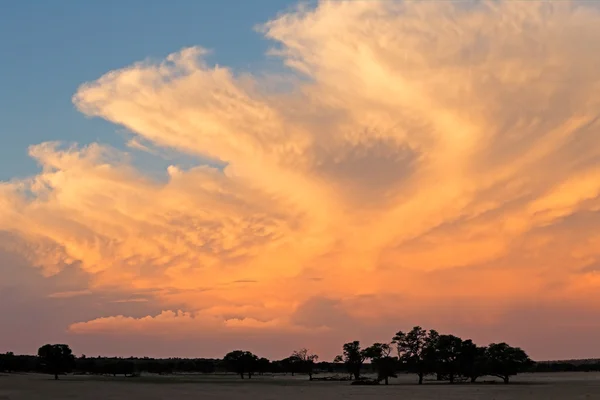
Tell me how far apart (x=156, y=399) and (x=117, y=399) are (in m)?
4.57

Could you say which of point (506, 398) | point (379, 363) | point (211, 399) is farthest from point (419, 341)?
point (211, 399)

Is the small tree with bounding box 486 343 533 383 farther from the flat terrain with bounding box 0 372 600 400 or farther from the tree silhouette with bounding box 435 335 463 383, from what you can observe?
the flat terrain with bounding box 0 372 600 400

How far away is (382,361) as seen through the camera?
539ft

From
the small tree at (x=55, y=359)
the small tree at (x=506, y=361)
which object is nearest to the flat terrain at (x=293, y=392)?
the small tree at (x=506, y=361)

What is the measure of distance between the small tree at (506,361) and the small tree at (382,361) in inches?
950

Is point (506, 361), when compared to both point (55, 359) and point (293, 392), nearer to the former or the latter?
point (293, 392)

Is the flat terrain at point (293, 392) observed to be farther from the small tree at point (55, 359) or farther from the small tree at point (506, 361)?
the small tree at point (55, 359)

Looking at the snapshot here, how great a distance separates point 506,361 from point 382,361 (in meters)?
31.8

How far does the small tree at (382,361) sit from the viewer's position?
15738 centimetres

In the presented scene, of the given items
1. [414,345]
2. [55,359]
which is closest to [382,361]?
[414,345]

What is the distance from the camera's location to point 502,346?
14850 centimetres

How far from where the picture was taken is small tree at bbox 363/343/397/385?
516 ft

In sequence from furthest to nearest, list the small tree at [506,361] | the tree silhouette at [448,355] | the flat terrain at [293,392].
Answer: the tree silhouette at [448,355] < the small tree at [506,361] < the flat terrain at [293,392]

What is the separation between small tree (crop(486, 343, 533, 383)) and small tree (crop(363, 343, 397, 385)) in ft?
79.2
